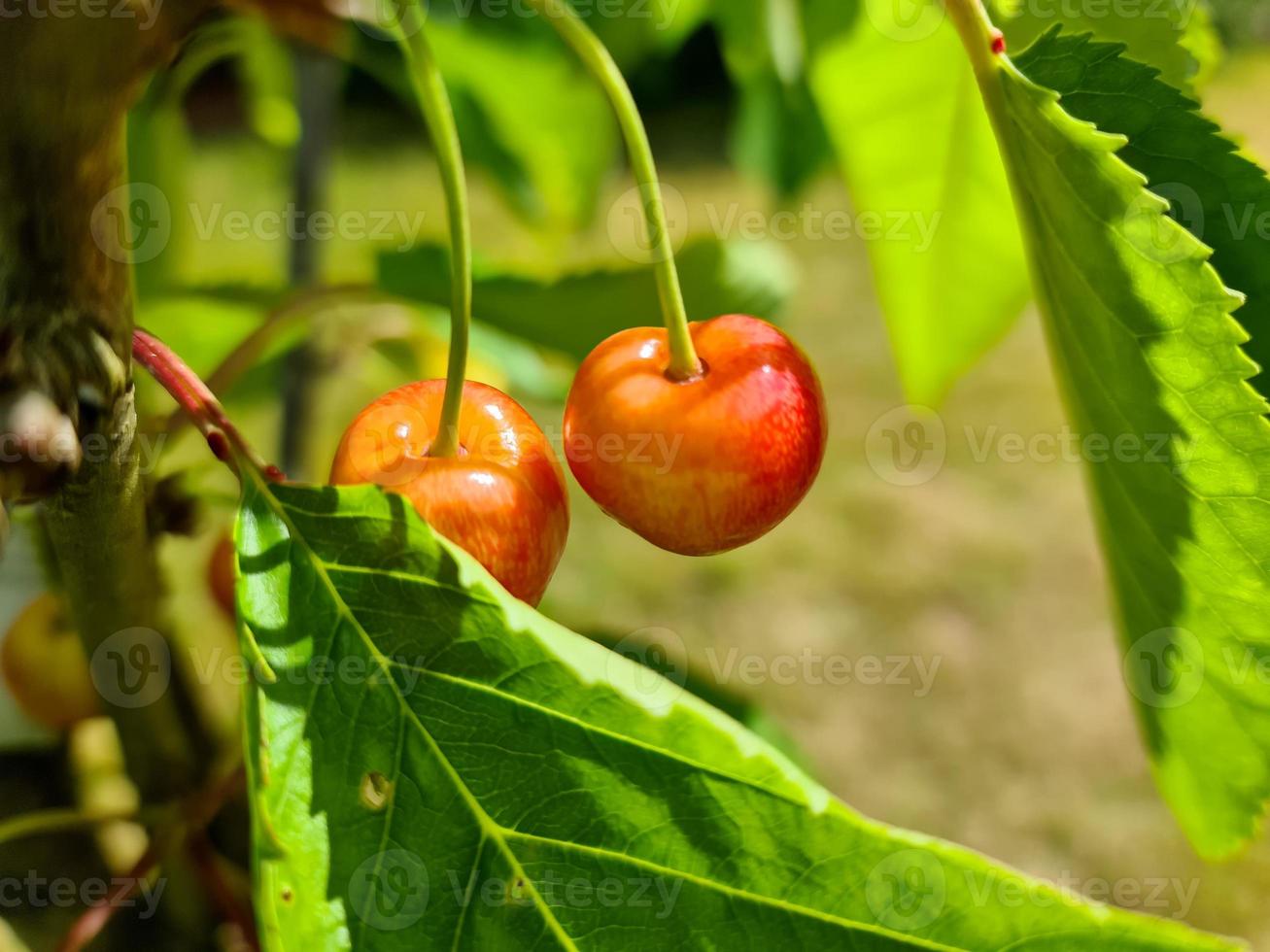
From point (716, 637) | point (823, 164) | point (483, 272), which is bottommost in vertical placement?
point (716, 637)

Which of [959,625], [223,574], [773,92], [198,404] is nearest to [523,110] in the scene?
[773,92]

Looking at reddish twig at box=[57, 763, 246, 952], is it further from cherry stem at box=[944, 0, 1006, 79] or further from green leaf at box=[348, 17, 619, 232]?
green leaf at box=[348, 17, 619, 232]

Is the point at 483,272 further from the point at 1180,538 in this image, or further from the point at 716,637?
the point at 716,637

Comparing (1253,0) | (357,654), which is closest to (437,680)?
(357,654)

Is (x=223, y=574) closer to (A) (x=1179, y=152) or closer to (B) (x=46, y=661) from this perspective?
(B) (x=46, y=661)

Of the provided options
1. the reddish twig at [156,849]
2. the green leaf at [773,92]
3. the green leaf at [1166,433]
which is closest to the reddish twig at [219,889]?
the reddish twig at [156,849]

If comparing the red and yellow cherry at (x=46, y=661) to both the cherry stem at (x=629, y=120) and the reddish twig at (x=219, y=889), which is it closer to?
the reddish twig at (x=219, y=889)
